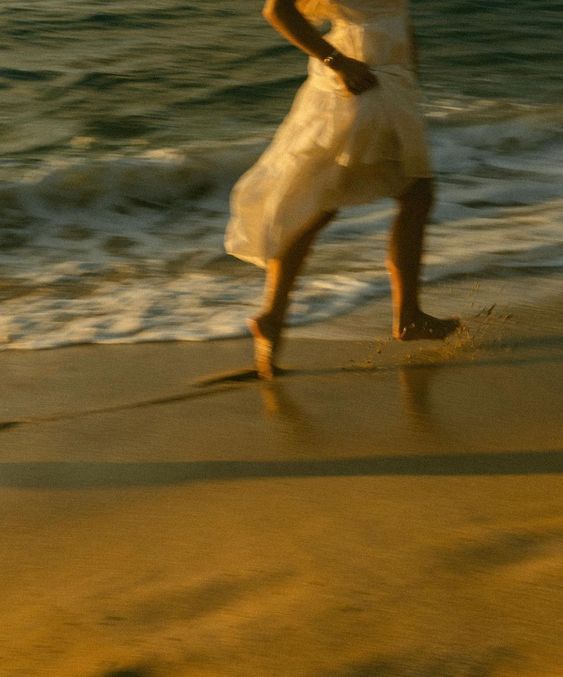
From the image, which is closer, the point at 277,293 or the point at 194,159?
the point at 277,293

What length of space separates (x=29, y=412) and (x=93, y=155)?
193 inches

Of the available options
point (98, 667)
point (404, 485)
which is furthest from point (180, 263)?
point (98, 667)

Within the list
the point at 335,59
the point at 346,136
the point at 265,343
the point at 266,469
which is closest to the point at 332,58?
the point at 335,59

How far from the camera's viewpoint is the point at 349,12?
10.0 feet

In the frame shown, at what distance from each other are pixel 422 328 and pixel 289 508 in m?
1.26

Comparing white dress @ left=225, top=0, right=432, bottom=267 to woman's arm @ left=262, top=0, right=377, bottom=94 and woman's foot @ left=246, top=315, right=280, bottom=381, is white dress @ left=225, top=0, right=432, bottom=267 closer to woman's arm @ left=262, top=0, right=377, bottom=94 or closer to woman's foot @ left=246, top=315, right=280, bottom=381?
woman's arm @ left=262, top=0, right=377, bottom=94

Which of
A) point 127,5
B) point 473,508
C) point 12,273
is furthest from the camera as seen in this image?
point 127,5

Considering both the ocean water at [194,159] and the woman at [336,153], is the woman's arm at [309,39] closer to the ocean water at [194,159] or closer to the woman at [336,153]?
the woman at [336,153]

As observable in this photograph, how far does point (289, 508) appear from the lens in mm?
2426

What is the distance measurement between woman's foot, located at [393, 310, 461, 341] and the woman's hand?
30.6 inches

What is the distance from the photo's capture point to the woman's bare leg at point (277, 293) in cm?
329

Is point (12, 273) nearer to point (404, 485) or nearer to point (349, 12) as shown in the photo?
point (349, 12)

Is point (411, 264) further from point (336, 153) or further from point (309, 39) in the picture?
point (309, 39)

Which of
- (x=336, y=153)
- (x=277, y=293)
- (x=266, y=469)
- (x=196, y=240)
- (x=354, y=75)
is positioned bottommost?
(x=196, y=240)
